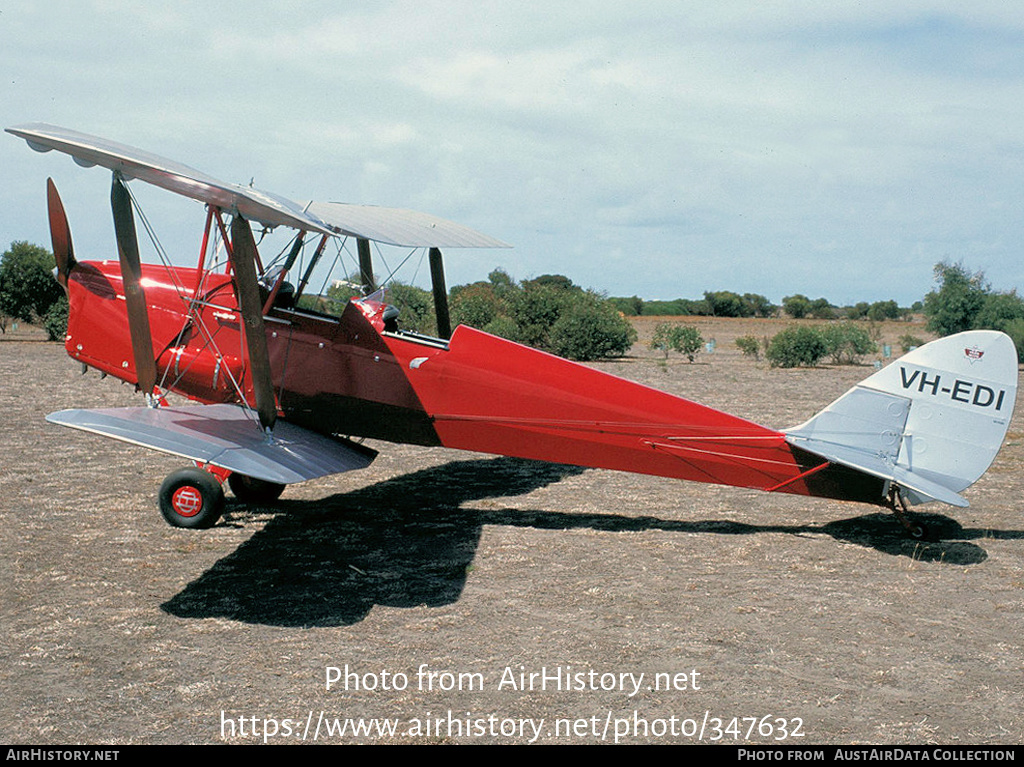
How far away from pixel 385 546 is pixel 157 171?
366cm

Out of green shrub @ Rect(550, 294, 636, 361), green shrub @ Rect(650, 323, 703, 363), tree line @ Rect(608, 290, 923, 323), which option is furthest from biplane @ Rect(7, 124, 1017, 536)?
tree line @ Rect(608, 290, 923, 323)

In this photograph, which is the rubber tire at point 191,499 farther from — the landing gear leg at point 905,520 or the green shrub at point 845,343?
the green shrub at point 845,343

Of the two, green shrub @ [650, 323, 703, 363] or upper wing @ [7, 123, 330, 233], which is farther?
green shrub @ [650, 323, 703, 363]

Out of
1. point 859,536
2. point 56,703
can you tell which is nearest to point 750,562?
point 859,536

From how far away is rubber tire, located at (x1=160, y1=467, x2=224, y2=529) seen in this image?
20.1 feet

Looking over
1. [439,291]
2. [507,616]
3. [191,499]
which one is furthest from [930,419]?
[191,499]

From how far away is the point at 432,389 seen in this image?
26.4 feet

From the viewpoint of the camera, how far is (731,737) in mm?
4156

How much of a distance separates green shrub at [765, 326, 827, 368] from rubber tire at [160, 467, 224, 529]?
80.5 feet

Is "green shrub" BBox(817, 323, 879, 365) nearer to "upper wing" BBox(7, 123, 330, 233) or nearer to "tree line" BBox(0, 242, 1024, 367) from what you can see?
"tree line" BBox(0, 242, 1024, 367)

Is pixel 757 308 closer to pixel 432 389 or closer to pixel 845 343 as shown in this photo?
pixel 845 343

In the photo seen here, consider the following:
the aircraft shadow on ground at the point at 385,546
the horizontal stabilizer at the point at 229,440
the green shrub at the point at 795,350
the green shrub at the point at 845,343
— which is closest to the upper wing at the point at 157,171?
the horizontal stabilizer at the point at 229,440

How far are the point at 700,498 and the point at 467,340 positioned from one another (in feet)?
11.3

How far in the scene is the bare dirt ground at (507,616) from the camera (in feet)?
14.2
